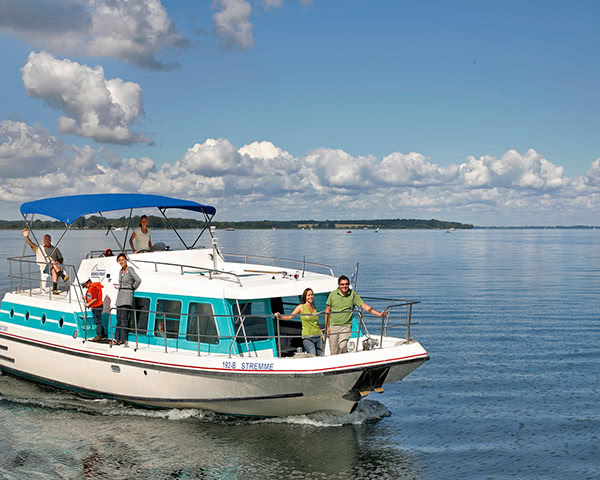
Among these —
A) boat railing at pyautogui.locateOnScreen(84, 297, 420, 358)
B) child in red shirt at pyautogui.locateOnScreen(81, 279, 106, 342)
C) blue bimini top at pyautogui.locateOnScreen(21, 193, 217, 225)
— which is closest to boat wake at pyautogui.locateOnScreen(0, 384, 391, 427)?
boat railing at pyautogui.locateOnScreen(84, 297, 420, 358)

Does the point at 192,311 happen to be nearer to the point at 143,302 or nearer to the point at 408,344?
the point at 143,302

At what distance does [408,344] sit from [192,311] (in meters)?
4.38

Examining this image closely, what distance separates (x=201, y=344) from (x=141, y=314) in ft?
6.13

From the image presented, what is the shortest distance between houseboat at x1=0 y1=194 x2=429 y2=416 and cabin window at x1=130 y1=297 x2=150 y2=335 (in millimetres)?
24

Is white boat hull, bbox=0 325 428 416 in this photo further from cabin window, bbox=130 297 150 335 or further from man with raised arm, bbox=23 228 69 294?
man with raised arm, bbox=23 228 69 294

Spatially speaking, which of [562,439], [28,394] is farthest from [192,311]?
[562,439]

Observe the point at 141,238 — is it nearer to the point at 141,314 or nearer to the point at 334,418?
the point at 141,314

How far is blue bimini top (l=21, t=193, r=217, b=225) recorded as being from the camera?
47.9 ft

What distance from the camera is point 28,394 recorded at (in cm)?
1555

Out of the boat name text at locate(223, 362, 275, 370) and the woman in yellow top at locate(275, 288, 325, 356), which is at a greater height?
the woman in yellow top at locate(275, 288, 325, 356)

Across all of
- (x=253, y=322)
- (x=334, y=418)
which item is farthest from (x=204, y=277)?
(x=334, y=418)

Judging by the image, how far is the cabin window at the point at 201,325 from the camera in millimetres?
12352

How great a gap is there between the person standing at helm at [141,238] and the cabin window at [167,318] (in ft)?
9.51

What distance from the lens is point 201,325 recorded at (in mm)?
12562
